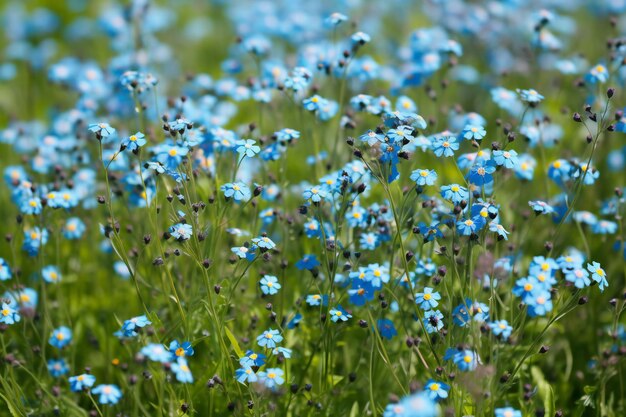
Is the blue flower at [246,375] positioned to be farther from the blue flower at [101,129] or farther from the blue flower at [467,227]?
the blue flower at [101,129]

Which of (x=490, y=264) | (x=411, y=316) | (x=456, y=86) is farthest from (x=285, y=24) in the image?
→ (x=490, y=264)

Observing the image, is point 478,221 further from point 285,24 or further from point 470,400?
point 285,24

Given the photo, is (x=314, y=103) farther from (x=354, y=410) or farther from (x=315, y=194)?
(x=354, y=410)

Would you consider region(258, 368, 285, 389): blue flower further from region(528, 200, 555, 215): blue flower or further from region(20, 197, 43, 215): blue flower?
region(20, 197, 43, 215): blue flower

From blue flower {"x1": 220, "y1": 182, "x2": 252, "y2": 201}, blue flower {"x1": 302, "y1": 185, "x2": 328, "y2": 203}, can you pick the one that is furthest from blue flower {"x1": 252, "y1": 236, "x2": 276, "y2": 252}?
blue flower {"x1": 302, "y1": 185, "x2": 328, "y2": 203}

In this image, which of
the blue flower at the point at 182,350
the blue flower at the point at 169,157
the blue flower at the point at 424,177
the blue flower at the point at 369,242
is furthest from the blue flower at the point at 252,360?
the blue flower at the point at 424,177
